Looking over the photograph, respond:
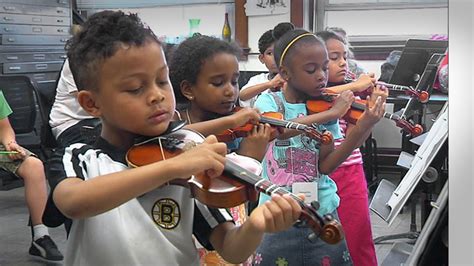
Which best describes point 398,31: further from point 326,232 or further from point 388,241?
point 326,232

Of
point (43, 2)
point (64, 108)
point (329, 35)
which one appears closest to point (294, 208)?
point (329, 35)

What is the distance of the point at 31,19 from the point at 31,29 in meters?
0.06

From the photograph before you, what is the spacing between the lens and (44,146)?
249 cm

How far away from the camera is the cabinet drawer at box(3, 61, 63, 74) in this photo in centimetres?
355

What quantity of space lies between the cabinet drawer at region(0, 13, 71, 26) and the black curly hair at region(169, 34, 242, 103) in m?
2.46

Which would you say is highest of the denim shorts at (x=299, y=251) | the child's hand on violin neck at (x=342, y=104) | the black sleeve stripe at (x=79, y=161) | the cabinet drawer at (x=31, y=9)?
the cabinet drawer at (x=31, y=9)

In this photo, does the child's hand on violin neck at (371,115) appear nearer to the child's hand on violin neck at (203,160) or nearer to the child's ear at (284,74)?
the child's ear at (284,74)

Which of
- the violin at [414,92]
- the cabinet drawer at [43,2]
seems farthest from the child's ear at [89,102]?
the cabinet drawer at [43,2]

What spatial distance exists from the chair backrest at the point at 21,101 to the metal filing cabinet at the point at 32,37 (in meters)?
0.50

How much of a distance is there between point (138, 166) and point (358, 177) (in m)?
0.80

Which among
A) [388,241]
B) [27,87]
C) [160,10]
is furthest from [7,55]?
[388,241]

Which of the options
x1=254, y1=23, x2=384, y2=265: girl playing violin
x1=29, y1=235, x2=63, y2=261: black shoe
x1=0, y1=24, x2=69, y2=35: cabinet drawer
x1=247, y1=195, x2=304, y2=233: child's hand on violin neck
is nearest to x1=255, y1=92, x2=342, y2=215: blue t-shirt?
x1=254, y1=23, x2=384, y2=265: girl playing violin

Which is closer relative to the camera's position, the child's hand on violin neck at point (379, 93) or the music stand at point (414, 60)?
the child's hand on violin neck at point (379, 93)

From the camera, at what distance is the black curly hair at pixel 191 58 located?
4.08 feet
